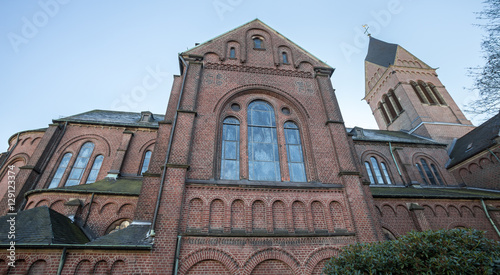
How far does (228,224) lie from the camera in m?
7.35

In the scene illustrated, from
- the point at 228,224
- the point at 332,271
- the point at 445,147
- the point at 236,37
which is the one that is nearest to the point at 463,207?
the point at 445,147

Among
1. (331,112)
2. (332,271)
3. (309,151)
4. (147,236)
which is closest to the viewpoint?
(332,271)

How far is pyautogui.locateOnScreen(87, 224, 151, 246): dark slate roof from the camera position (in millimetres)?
6362

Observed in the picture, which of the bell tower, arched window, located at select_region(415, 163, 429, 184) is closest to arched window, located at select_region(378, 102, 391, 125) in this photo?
the bell tower

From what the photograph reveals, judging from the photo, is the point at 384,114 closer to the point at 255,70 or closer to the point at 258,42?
the point at 258,42

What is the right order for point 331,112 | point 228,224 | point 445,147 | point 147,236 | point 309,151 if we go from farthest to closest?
point 445,147 < point 331,112 < point 309,151 < point 228,224 < point 147,236

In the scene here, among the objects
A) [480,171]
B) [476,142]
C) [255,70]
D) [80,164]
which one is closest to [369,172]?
[480,171]

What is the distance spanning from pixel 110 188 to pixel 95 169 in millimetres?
3938

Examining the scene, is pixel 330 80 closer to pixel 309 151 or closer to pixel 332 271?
pixel 309 151

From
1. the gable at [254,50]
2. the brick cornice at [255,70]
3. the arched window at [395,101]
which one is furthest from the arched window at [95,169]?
the arched window at [395,101]

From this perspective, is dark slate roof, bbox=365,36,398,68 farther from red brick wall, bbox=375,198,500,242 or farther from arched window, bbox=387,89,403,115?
red brick wall, bbox=375,198,500,242

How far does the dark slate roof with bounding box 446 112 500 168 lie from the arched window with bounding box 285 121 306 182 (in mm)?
14160

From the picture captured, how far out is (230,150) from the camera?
9.55 metres

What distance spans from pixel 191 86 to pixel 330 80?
7.35 meters
